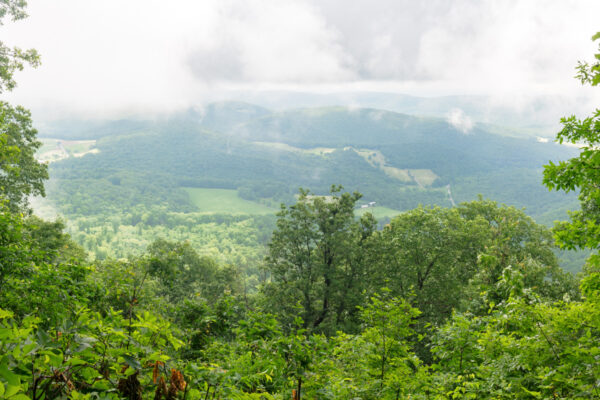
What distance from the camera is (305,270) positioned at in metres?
25.3

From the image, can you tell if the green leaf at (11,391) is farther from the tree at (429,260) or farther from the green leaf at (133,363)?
the tree at (429,260)

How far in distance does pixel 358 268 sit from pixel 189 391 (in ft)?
76.1

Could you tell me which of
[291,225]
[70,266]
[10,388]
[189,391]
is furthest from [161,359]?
[291,225]

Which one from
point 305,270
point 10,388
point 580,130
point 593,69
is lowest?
point 305,270

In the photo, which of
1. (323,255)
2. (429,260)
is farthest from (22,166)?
(429,260)

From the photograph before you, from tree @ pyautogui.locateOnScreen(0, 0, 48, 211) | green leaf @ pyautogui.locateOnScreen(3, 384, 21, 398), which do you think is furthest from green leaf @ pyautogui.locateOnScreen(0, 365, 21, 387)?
tree @ pyautogui.locateOnScreen(0, 0, 48, 211)

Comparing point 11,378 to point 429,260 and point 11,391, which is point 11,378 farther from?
point 429,260

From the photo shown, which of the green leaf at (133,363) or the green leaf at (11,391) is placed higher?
the green leaf at (11,391)

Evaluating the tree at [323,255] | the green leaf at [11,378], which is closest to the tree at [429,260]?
the tree at [323,255]

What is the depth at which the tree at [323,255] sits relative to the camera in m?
24.5

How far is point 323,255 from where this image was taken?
25.8 metres

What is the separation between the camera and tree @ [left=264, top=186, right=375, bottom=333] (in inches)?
966

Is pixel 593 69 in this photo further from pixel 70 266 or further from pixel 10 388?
pixel 70 266

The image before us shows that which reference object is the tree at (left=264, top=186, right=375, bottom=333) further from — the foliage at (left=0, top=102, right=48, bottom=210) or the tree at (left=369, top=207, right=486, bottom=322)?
the foliage at (left=0, top=102, right=48, bottom=210)
